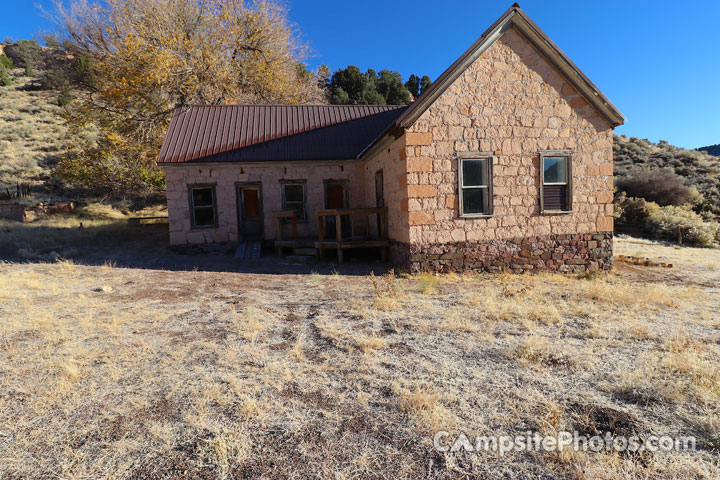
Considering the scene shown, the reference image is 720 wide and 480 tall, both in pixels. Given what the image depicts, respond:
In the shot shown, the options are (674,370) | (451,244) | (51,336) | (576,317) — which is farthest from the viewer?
(451,244)

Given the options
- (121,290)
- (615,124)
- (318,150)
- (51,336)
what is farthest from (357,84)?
(51,336)

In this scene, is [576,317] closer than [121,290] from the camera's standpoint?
Yes

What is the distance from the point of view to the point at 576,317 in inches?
236

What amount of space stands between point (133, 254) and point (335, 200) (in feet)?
24.7

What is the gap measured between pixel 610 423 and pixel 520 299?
13.2 ft

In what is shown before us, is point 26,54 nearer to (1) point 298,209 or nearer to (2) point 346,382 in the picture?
(1) point 298,209

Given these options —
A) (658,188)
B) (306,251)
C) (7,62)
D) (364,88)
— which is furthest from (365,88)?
(7,62)

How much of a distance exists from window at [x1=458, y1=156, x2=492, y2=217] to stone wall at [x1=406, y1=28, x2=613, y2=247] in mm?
173

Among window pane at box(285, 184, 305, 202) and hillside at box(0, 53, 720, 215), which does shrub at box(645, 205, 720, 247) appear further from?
window pane at box(285, 184, 305, 202)

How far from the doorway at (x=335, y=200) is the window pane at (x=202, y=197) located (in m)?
4.46

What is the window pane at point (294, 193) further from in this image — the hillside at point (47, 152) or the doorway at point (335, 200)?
the hillside at point (47, 152)

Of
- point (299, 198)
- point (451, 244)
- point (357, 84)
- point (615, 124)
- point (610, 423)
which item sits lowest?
point (610, 423)

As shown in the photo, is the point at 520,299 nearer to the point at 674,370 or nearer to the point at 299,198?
the point at 674,370

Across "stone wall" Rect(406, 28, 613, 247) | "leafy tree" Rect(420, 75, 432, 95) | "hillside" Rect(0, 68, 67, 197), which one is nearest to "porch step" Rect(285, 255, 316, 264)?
"stone wall" Rect(406, 28, 613, 247)
